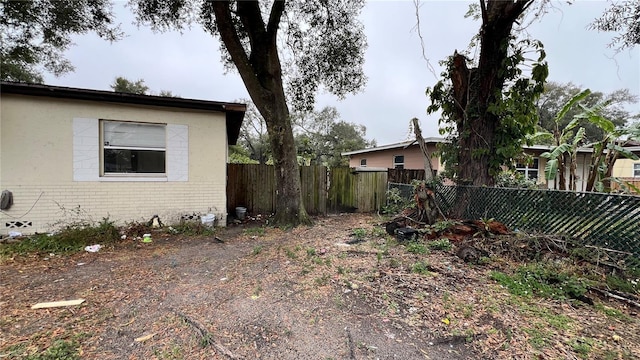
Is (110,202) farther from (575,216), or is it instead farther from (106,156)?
(575,216)

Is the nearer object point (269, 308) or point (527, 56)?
point (269, 308)

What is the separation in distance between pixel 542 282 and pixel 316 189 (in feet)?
20.4

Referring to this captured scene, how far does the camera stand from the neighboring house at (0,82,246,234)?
17.5ft

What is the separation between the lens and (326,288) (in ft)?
10.5

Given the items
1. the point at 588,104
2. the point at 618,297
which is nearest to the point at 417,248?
the point at 618,297

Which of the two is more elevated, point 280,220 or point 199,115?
point 199,115

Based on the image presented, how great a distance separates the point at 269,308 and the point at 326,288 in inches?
30.0

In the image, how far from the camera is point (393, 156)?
14.6 metres

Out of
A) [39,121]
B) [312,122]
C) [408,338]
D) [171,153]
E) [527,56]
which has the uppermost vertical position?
[312,122]

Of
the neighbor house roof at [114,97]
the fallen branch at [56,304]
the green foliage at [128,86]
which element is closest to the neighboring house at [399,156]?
the neighbor house roof at [114,97]

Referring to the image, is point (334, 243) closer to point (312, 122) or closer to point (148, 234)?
point (148, 234)

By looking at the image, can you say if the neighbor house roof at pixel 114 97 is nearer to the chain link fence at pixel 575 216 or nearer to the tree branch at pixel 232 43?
the tree branch at pixel 232 43

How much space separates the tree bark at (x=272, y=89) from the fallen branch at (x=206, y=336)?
4342mm

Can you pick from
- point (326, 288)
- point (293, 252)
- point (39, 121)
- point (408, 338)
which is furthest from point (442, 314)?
point (39, 121)
